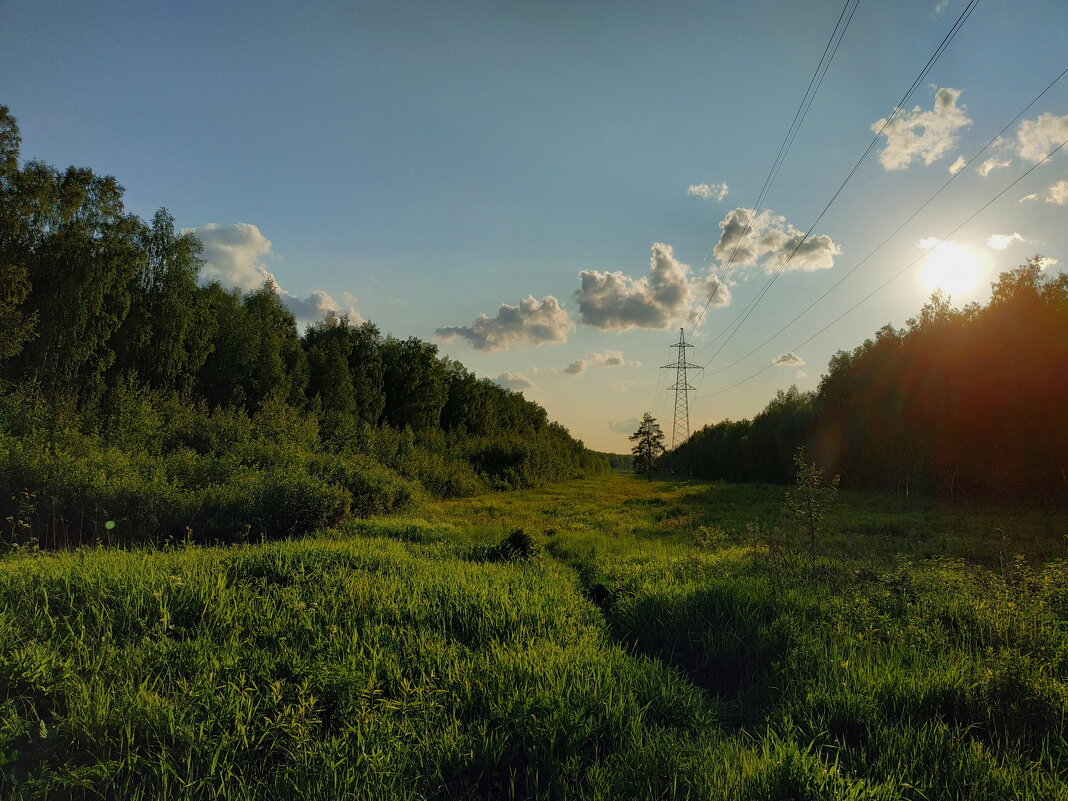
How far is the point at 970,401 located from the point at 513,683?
3040 centimetres

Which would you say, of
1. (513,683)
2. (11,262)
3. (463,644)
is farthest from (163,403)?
(513,683)

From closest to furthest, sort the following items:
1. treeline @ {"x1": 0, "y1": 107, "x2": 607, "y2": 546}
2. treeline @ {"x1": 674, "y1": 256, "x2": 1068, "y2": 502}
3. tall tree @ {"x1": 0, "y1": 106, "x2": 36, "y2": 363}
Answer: treeline @ {"x1": 0, "y1": 107, "x2": 607, "y2": 546} → tall tree @ {"x1": 0, "y1": 106, "x2": 36, "y2": 363} → treeline @ {"x1": 674, "y1": 256, "x2": 1068, "y2": 502}

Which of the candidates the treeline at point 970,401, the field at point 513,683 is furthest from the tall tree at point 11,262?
the treeline at point 970,401

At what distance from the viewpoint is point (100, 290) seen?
20203 mm

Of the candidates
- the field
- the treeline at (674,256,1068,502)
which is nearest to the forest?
the field

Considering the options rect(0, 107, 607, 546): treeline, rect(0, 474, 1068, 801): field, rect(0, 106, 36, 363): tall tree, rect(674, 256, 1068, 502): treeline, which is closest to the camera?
rect(0, 474, 1068, 801): field

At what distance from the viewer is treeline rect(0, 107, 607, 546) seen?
10070 mm

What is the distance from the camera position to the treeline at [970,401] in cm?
2169

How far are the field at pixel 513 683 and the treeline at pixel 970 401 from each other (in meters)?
13.6

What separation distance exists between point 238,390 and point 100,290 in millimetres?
8258

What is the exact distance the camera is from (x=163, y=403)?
692 inches

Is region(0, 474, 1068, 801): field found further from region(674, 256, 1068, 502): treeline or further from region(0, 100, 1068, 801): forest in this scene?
region(674, 256, 1068, 502): treeline

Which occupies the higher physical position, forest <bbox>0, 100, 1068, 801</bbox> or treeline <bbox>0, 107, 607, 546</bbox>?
treeline <bbox>0, 107, 607, 546</bbox>

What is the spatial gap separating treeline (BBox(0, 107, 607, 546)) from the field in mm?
3797
